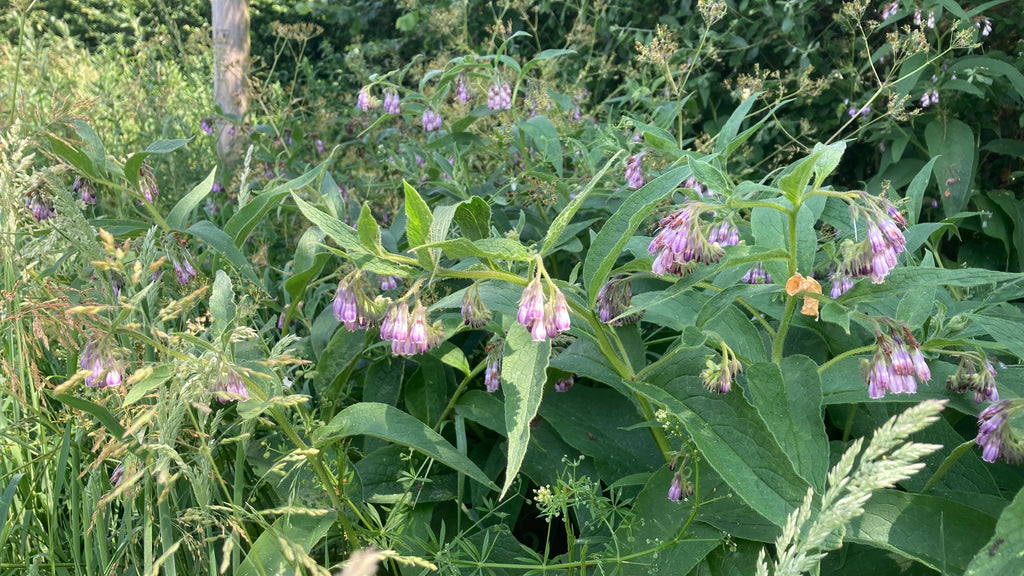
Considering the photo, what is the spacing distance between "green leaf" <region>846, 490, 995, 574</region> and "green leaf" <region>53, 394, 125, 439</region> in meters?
1.16

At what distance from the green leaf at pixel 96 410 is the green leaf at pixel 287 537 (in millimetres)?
295

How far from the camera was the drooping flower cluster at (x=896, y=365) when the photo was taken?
1.23m

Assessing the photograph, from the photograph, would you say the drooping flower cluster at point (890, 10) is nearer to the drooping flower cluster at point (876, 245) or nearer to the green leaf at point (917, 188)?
the green leaf at point (917, 188)

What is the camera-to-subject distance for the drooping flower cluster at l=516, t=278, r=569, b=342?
1.18m

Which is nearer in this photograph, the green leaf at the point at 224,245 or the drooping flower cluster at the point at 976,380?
the drooping flower cluster at the point at 976,380

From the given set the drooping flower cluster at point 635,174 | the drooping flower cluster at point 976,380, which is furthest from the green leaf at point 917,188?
the drooping flower cluster at point 635,174

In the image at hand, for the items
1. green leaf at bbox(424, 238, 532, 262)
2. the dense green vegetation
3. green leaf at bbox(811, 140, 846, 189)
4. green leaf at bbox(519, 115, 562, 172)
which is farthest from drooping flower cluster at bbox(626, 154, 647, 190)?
green leaf at bbox(424, 238, 532, 262)

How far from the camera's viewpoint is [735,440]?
1236 millimetres

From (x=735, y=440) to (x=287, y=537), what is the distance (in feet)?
2.48

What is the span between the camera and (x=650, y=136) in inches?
69.5

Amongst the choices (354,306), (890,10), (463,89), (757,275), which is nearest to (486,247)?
(354,306)

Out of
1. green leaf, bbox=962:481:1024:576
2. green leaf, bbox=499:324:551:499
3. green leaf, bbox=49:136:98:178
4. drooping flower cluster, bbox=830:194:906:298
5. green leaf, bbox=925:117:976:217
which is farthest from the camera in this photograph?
green leaf, bbox=925:117:976:217

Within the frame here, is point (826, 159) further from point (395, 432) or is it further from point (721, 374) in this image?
point (395, 432)

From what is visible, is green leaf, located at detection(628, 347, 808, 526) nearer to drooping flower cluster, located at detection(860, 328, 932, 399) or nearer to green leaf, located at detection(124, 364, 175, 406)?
drooping flower cluster, located at detection(860, 328, 932, 399)
